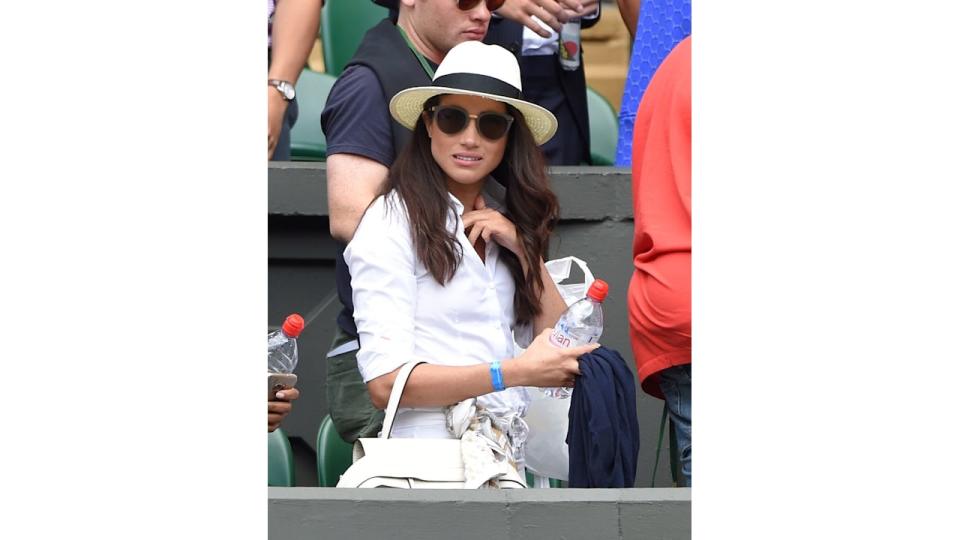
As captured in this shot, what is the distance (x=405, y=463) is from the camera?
4594 mm

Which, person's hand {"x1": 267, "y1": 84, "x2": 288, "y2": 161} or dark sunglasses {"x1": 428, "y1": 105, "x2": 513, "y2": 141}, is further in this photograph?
person's hand {"x1": 267, "y1": 84, "x2": 288, "y2": 161}

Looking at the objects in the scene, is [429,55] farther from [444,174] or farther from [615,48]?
[615,48]

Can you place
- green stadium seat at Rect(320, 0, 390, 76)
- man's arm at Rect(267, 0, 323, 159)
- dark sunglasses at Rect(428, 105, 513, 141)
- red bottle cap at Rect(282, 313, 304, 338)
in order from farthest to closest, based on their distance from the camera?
green stadium seat at Rect(320, 0, 390, 76), man's arm at Rect(267, 0, 323, 159), red bottle cap at Rect(282, 313, 304, 338), dark sunglasses at Rect(428, 105, 513, 141)

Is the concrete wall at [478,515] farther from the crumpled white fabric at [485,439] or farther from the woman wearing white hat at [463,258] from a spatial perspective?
the woman wearing white hat at [463,258]

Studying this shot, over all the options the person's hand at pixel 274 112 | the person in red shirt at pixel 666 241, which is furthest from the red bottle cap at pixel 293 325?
the person's hand at pixel 274 112

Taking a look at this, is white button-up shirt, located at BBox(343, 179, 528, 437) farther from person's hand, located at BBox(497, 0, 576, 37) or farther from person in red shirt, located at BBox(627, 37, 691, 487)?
person's hand, located at BBox(497, 0, 576, 37)

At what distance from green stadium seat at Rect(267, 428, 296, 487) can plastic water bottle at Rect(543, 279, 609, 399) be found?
1000 millimetres

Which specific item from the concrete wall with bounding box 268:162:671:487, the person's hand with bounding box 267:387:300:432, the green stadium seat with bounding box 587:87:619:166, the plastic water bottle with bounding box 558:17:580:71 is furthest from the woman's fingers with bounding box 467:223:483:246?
the green stadium seat with bounding box 587:87:619:166

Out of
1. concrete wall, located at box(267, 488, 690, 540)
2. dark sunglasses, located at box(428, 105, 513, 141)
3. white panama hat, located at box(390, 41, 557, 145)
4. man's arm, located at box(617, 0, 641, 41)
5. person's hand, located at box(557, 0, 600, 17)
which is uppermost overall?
man's arm, located at box(617, 0, 641, 41)

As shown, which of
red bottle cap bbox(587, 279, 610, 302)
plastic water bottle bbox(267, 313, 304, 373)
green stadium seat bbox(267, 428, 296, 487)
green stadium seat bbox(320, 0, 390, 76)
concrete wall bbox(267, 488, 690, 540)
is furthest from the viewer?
green stadium seat bbox(320, 0, 390, 76)

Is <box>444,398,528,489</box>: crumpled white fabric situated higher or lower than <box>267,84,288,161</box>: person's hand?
lower

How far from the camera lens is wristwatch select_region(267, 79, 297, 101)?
5.98 metres
